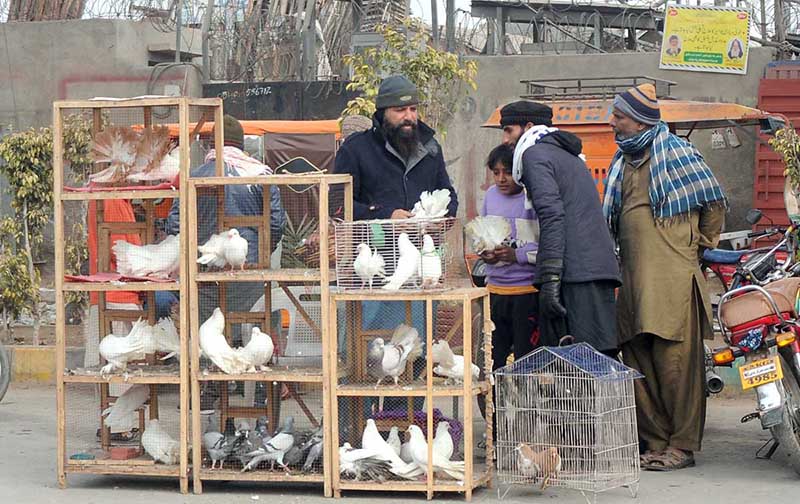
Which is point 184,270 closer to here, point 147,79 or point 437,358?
point 437,358

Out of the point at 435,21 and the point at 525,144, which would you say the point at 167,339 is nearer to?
the point at 525,144

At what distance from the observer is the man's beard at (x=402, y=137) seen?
705cm

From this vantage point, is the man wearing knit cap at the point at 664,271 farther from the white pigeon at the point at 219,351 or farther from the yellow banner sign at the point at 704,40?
the yellow banner sign at the point at 704,40

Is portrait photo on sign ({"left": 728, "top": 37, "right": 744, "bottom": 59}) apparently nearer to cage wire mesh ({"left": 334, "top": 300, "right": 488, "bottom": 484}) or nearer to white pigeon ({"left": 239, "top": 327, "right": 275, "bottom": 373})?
cage wire mesh ({"left": 334, "top": 300, "right": 488, "bottom": 484})

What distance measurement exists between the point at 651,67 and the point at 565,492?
9.02 meters

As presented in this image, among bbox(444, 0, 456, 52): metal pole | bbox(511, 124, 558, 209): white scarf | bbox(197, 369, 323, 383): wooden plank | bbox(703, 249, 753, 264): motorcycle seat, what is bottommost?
bbox(197, 369, 323, 383): wooden plank

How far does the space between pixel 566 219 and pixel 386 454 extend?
1591 millimetres

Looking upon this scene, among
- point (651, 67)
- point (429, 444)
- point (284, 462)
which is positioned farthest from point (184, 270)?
point (651, 67)

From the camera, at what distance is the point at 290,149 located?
1384 centimetres

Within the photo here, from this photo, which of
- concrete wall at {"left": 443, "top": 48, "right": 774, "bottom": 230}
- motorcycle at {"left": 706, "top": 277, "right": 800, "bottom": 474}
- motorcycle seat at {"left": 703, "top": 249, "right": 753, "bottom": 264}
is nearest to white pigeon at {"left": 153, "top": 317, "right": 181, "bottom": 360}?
motorcycle at {"left": 706, "top": 277, "right": 800, "bottom": 474}

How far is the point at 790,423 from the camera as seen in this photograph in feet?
21.6

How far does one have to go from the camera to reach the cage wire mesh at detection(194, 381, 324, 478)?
6418mm

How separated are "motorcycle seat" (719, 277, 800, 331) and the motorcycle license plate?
0.24 meters

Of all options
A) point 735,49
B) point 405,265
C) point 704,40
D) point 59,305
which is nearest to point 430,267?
point 405,265
